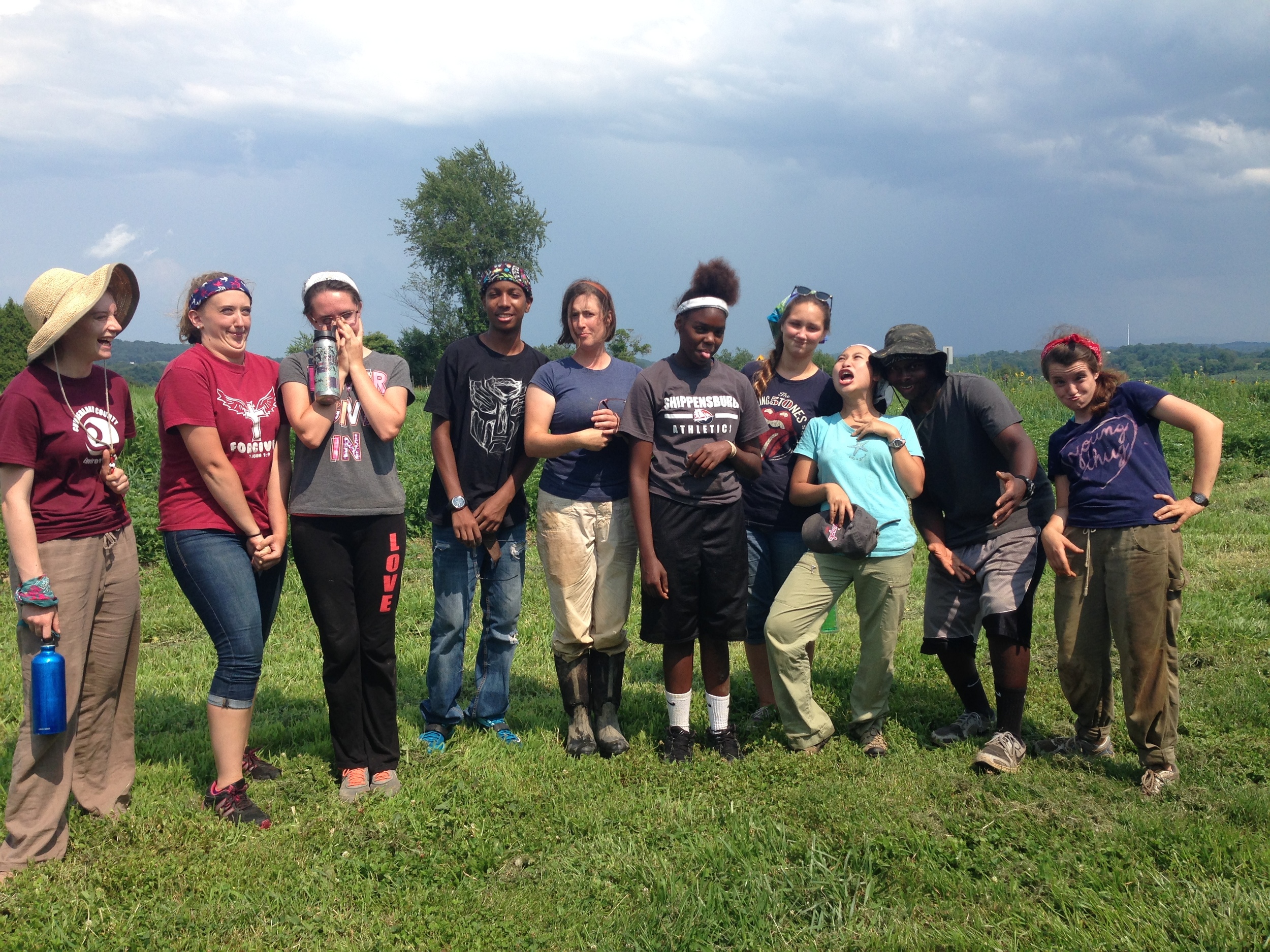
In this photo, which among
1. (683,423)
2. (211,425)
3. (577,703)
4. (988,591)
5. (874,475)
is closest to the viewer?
(211,425)

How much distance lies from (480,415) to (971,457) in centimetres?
254

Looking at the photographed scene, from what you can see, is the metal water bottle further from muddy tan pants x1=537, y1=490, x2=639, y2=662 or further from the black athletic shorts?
the black athletic shorts

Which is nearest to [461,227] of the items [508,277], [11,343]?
[11,343]

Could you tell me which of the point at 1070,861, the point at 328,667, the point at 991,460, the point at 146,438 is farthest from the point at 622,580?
the point at 146,438

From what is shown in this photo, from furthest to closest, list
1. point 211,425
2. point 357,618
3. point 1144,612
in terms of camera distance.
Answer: point 357,618 < point 1144,612 < point 211,425

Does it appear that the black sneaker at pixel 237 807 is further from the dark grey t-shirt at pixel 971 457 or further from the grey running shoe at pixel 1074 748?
the grey running shoe at pixel 1074 748

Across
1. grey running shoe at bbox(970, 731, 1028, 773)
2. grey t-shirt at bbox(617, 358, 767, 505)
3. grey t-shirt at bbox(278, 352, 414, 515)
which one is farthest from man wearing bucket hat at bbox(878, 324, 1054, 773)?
grey t-shirt at bbox(278, 352, 414, 515)

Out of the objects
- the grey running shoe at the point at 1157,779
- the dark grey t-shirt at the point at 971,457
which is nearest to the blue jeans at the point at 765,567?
the dark grey t-shirt at the point at 971,457

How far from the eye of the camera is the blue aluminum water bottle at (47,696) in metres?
3.58

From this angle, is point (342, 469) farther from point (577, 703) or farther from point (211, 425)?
point (577, 703)

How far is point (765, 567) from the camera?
522cm

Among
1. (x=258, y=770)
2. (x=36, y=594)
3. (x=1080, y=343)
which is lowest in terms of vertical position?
(x=258, y=770)

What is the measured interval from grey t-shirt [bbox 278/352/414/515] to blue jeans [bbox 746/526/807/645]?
6.33 ft

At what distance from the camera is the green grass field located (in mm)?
3240
